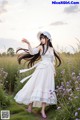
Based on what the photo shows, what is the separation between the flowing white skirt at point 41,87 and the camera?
599cm

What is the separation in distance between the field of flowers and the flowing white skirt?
6.1 inches

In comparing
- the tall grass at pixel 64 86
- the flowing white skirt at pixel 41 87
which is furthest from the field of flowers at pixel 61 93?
the flowing white skirt at pixel 41 87

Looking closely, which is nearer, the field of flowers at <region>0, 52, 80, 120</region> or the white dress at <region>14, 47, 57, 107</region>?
the field of flowers at <region>0, 52, 80, 120</region>

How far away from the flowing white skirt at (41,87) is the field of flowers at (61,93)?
156 mm

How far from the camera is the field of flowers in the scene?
17.1ft

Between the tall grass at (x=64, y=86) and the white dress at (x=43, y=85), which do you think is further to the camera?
the white dress at (x=43, y=85)

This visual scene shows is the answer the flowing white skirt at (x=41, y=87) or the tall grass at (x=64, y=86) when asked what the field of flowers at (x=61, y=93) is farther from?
the flowing white skirt at (x=41, y=87)

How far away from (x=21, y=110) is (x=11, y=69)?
2.81 meters

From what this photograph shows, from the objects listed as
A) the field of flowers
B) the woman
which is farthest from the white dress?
the field of flowers

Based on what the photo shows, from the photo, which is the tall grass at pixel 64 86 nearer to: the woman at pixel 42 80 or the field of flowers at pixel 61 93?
the field of flowers at pixel 61 93

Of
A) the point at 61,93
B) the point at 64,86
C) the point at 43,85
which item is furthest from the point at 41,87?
the point at 61,93

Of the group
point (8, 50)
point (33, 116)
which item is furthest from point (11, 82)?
point (33, 116)

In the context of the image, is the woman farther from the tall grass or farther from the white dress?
the tall grass

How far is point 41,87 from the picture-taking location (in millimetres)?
6020
